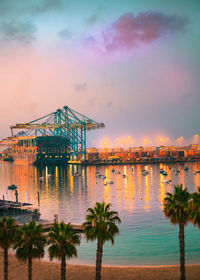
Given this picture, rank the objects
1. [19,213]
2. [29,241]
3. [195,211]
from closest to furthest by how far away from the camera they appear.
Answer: [29,241] → [195,211] → [19,213]

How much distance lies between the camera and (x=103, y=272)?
33750mm

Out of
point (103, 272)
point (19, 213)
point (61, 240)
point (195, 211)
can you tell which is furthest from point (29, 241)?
point (19, 213)

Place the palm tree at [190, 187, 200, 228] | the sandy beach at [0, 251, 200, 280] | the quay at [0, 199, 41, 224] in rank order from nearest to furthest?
the palm tree at [190, 187, 200, 228], the sandy beach at [0, 251, 200, 280], the quay at [0, 199, 41, 224]

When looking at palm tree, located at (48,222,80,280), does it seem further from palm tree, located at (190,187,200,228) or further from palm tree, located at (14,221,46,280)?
palm tree, located at (190,187,200,228)

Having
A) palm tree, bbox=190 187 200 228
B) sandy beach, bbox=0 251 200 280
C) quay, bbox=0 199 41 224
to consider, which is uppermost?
palm tree, bbox=190 187 200 228

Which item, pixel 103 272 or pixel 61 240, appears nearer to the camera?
pixel 61 240

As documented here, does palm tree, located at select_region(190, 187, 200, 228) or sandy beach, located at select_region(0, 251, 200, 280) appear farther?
sandy beach, located at select_region(0, 251, 200, 280)

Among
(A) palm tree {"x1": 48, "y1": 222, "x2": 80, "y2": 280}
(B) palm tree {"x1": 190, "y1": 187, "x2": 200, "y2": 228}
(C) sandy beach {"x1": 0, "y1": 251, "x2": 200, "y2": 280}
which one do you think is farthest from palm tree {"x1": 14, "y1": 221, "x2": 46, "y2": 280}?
(B) palm tree {"x1": 190, "y1": 187, "x2": 200, "y2": 228}

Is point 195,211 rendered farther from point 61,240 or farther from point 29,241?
point 29,241

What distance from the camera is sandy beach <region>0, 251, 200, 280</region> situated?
31.5 meters

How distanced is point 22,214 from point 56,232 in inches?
1282

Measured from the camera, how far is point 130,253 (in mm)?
41719

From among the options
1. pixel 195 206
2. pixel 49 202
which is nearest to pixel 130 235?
pixel 195 206

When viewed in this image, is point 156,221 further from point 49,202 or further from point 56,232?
point 56,232
